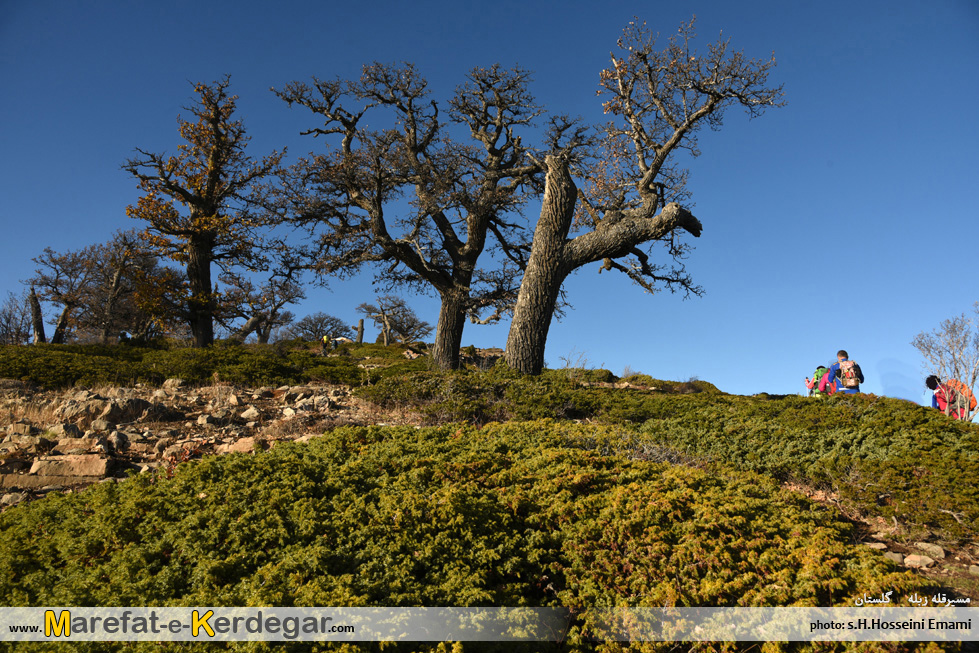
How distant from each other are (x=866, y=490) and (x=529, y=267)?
25.1ft

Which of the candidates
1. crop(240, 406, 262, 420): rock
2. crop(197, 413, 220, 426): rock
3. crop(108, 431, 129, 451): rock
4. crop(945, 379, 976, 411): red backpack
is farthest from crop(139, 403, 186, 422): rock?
crop(945, 379, 976, 411): red backpack

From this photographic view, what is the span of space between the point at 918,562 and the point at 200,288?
19.7 metres

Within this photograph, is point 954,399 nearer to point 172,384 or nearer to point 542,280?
point 542,280

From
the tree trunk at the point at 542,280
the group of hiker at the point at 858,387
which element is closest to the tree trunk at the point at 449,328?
the tree trunk at the point at 542,280

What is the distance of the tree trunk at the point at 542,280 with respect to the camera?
1154 cm

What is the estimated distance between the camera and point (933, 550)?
496 cm

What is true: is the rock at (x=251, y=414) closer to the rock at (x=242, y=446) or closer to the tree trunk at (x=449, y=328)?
the rock at (x=242, y=446)

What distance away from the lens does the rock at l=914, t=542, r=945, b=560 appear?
4910 millimetres

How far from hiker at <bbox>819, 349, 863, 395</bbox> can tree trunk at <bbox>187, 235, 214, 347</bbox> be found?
1834 cm

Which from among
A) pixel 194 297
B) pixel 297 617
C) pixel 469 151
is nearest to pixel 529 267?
pixel 469 151

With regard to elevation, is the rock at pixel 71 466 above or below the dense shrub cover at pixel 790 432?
below

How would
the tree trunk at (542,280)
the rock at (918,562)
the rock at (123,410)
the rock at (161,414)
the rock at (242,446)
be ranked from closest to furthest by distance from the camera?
the rock at (918,562)
the rock at (242,446)
the rock at (123,410)
the rock at (161,414)
the tree trunk at (542,280)

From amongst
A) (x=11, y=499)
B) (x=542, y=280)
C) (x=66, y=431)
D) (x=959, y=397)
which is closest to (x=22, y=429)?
(x=66, y=431)

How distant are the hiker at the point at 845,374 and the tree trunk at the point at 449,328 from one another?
900 cm
